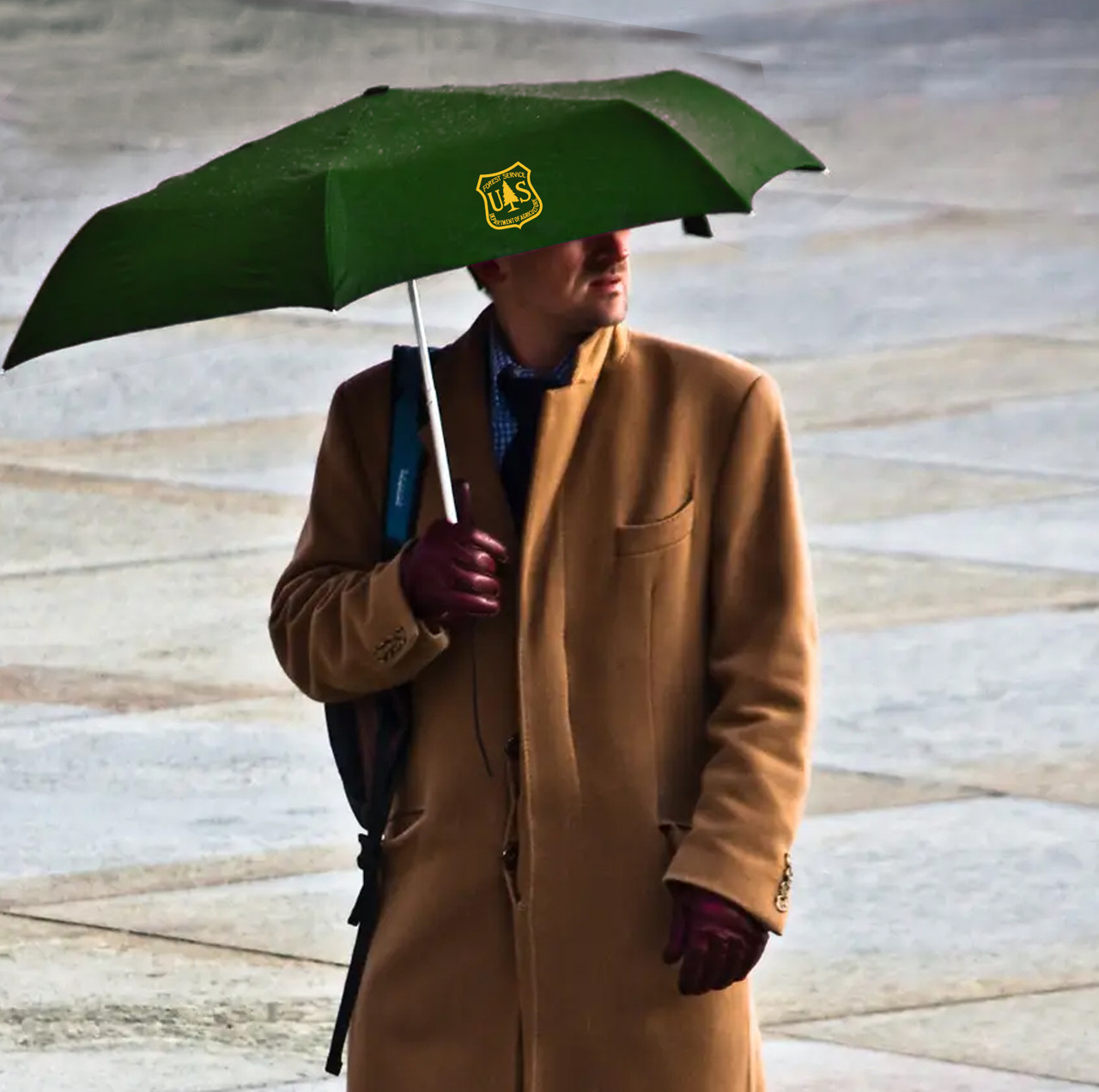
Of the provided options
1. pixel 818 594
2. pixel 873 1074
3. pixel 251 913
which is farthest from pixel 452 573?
pixel 818 594

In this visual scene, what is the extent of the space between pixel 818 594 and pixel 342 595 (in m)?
4.27

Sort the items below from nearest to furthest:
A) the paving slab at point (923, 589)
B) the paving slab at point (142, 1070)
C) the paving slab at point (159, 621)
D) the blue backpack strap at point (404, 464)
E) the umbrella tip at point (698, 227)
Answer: the blue backpack strap at point (404, 464), the umbrella tip at point (698, 227), the paving slab at point (142, 1070), the paving slab at point (159, 621), the paving slab at point (923, 589)

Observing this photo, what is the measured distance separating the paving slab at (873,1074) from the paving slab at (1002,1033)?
0.03 metres

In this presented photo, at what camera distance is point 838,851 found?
19.7ft

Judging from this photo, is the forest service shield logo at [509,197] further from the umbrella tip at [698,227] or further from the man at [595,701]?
the umbrella tip at [698,227]

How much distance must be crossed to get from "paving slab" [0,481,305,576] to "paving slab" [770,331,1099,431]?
1.99m

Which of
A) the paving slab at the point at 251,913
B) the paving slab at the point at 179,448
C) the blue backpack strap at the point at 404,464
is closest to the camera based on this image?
the blue backpack strap at the point at 404,464

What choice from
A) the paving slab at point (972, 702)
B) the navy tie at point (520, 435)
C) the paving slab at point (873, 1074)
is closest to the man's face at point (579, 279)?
the navy tie at point (520, 435)

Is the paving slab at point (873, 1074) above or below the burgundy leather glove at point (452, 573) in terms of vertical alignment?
below

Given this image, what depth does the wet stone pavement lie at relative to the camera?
5.41 metres

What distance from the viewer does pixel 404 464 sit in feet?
11.5

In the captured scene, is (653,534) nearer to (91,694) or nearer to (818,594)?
(91,694)

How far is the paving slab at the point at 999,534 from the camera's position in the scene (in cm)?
787

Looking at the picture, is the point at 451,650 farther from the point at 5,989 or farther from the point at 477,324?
the point at 5,989
